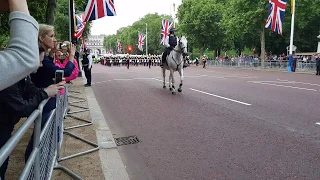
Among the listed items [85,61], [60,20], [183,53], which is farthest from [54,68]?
[60,20]

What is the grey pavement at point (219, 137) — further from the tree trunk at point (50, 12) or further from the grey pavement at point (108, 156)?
the tree trunk at point (50, 12)

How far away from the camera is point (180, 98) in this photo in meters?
11.5

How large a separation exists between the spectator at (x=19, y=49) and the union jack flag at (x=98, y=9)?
41.0ft

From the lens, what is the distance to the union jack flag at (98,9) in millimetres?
13336

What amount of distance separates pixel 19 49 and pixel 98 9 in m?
12.7

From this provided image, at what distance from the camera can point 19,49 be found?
132cm

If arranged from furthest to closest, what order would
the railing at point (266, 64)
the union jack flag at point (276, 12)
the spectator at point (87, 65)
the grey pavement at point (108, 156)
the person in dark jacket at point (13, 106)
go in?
the railing at point (266, 64) < the union jack flag at point (276, 12) < the spectator at point (87, 65) < the grey pavement at point (108, 156) < the person in dark jacket at point (13, 106)

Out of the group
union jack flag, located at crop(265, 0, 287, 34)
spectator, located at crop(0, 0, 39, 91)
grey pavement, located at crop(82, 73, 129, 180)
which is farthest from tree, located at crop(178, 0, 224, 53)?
spectator, located at crop(0, 0, 39, 91)

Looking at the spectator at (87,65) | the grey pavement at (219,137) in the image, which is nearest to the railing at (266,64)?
the grey pavement at (219,137)

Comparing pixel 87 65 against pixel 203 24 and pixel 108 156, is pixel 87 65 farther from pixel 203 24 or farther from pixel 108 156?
pixel 203 24

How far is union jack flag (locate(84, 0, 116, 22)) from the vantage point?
13.3 metres

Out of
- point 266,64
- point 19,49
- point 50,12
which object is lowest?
point 266,64

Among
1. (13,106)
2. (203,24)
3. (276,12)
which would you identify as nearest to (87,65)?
(13,106)

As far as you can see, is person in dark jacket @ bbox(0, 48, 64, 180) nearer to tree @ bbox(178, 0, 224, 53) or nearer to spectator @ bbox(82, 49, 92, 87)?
spectator @ bbox(82, 49, 92, 87)
